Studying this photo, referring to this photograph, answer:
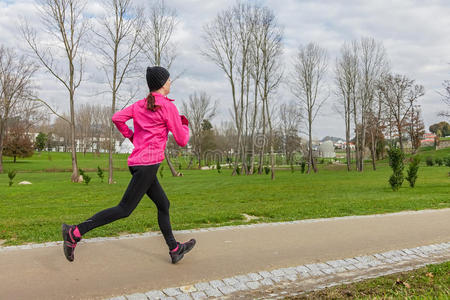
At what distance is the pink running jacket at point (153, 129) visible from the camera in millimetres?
3545

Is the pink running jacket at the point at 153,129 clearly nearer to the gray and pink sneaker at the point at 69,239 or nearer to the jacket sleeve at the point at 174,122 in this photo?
the jacket sleeve at the point at 174,122

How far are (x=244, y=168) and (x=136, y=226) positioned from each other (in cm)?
3186

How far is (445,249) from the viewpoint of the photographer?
478cm

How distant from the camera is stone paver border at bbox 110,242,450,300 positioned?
10.4 feet

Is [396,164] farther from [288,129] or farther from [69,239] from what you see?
[288,129]

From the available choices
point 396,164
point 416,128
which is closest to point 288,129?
point 416,128

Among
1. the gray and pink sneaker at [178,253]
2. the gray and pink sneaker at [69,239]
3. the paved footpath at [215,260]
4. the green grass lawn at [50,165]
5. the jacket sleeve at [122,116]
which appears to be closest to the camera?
the paved footpath at [215,260]

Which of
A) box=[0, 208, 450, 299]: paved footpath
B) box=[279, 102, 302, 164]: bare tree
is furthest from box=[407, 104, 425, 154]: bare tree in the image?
box=[0, 208, 450, 299]: paved footpath

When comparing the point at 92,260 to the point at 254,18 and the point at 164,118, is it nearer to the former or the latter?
the point at 164,118

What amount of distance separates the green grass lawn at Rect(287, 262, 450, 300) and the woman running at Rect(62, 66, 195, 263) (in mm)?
1821

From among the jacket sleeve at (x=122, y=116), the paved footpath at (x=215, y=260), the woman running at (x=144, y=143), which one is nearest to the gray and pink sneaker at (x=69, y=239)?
the woman running at (x=144, y=143)

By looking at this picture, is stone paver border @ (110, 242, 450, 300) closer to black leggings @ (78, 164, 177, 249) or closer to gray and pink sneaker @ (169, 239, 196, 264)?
gray and pink sneaker @ (169, 239, 196, 264)

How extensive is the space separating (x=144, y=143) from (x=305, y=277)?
2149mm

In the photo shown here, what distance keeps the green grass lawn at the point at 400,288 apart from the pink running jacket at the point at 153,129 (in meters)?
1.90
